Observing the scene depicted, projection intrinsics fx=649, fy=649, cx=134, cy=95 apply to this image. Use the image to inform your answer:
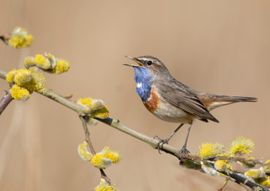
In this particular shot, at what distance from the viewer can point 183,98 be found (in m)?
5.54

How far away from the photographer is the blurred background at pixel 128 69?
6.19 metres

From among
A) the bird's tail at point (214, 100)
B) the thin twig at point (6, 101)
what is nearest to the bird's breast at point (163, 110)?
the bird's tail at point (214, 100)

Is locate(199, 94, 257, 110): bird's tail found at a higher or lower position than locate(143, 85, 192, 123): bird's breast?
higher

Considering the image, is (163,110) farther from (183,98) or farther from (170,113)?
(183,98)

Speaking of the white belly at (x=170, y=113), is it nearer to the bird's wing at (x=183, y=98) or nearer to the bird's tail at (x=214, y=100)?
the bird's wing at (x=183, y=98)

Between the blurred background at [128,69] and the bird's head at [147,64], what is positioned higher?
the blurred background at [128,69]

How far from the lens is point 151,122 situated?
25.7ft

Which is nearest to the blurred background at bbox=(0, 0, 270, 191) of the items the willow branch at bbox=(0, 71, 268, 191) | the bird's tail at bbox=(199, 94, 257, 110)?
the bird's tail at bbox=(199, 94, 257, 110)

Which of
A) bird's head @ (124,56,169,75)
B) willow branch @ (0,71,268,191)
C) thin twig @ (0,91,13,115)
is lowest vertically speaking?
thin twig @ (0,91,13,115)

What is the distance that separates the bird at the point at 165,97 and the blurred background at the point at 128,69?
51cm

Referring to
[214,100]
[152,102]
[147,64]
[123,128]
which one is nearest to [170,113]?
[152,102]

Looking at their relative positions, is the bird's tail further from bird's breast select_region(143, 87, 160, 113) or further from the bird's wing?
bird's breast select_region(143, 87, 160, 113)

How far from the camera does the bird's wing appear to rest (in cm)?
526

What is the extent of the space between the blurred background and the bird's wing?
0.57 meters
